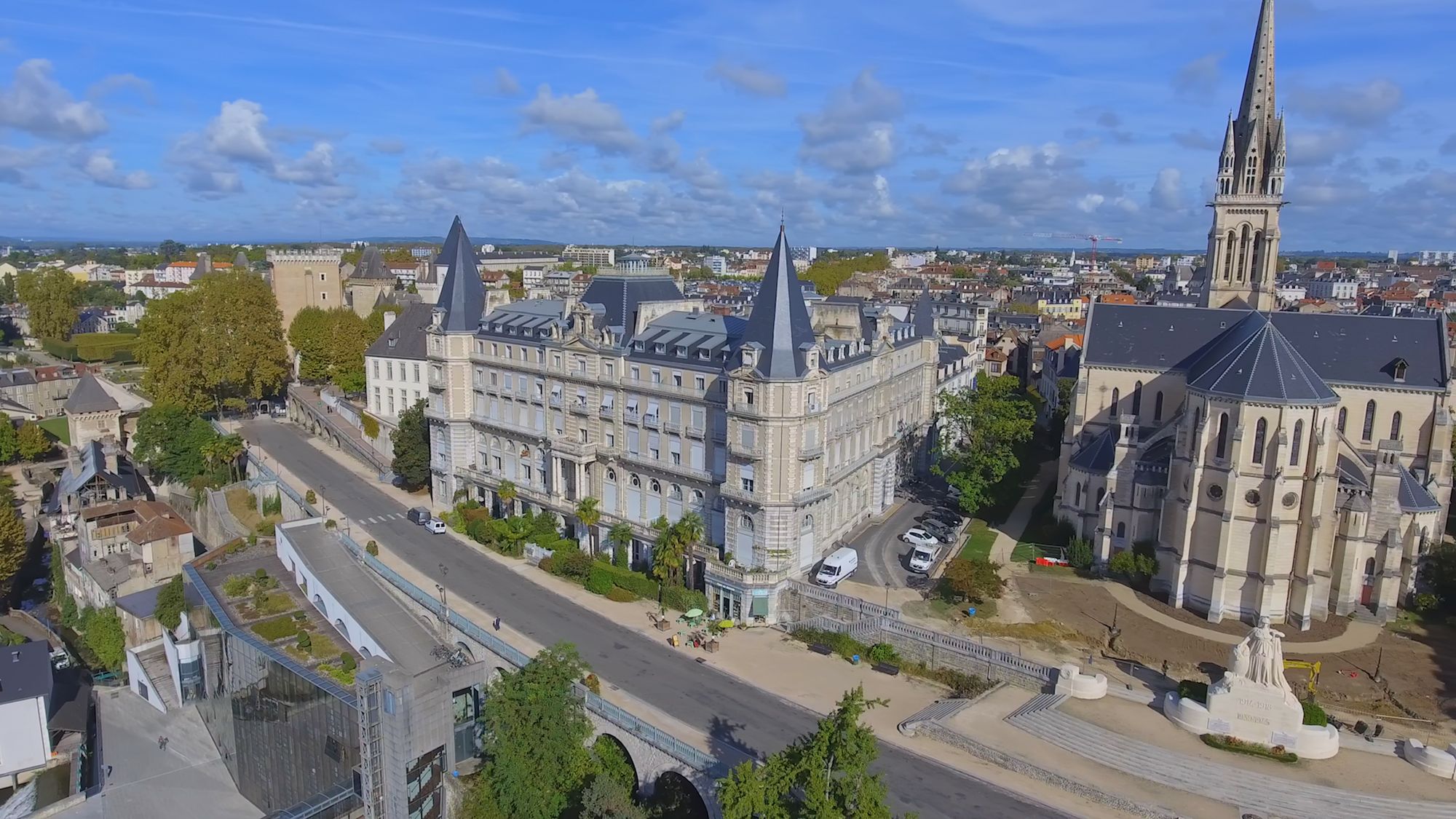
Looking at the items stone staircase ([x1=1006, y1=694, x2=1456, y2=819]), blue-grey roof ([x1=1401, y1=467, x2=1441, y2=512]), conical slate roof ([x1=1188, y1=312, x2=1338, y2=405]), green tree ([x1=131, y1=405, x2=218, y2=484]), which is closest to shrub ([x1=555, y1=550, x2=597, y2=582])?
stone staircase ([x1=1006, y1=694, x2=1456, y2=819])

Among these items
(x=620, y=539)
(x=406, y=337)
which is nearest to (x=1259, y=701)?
(x=620, y=539)

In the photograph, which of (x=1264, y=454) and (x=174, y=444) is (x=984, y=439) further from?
(x=174, y=444)

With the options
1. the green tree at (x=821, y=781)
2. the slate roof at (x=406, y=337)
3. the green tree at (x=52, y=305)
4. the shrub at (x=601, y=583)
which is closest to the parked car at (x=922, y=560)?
the shrub at (x=601, y=583)

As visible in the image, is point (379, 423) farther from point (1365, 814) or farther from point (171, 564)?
point (1365, 814)

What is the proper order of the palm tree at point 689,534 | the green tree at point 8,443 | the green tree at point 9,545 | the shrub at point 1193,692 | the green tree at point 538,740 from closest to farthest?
the green tree at point 538,740 → the shrub at point 1193,692 → the palm tree at point 689,534 → the green tree at point 9,545 → the green tree at point 8,443

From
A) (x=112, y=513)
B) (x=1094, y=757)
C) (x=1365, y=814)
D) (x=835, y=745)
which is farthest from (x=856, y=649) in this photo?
(x=112, y=513)

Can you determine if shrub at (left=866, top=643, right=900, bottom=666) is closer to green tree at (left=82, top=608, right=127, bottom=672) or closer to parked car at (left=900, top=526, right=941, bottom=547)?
parked car at (left=900, top=526, right=941, bottom=547)

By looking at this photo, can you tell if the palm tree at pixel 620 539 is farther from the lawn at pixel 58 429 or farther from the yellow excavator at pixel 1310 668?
the lawn at pixel 58 429
